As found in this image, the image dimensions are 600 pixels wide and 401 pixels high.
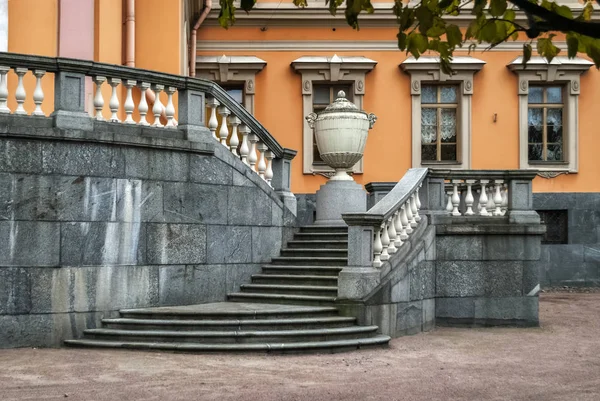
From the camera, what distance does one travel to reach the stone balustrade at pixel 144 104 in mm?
10227

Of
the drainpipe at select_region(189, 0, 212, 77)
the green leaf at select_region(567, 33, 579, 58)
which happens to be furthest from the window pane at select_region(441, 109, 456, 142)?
the green leaf at select_region(567, 33, 579, 58)

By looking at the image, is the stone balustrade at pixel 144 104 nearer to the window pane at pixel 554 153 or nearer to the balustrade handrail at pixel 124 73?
the balustrade handrail at pixel 124 73

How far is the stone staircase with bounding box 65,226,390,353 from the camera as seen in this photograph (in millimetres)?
9664

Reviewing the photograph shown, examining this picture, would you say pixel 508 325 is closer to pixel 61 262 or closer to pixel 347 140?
pixel 347 140

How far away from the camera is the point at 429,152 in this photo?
22094mm

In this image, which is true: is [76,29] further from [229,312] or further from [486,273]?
[486,273]

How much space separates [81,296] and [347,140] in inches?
233

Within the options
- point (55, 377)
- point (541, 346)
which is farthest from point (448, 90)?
point (55, 377)

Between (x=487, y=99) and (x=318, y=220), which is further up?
(x=487, y=99)

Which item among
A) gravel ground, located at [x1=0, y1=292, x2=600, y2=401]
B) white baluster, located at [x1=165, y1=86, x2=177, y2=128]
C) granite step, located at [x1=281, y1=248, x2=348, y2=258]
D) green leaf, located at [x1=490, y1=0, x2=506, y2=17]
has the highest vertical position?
white baluster, located at [x1=165, y1=86, x2=177, y2=128]

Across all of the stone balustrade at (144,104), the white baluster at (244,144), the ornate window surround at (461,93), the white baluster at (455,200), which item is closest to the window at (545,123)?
the ornate window surround at (461,93)

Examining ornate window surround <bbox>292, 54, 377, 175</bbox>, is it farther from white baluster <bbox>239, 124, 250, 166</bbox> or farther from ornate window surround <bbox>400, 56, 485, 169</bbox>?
white baluster <bbox>239, 124, 250, 166</bbox>

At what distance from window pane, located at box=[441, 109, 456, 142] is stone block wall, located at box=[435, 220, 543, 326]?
9.65 m

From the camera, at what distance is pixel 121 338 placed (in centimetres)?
996
